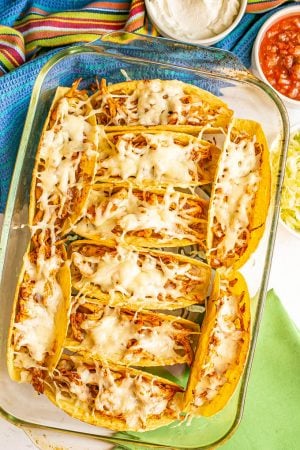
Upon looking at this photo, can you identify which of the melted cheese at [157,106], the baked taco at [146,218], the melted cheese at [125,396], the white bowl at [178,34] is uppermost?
the white bowl at [178,34]

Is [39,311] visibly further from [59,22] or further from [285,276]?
[59,22]

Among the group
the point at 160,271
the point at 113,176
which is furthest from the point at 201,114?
the point at 160,271

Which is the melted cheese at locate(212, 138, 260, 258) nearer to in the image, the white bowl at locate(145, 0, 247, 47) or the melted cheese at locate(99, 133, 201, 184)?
the melted cheese at locate(99, 133, 201, 184)

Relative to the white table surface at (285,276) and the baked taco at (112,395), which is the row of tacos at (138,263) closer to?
the baked taco at (112,395)

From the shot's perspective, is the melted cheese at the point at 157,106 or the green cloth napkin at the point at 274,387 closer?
the melted cheese at the point at 157,106

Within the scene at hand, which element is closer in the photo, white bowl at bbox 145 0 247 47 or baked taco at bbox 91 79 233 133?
baked taco at bbox 91 79 233 133

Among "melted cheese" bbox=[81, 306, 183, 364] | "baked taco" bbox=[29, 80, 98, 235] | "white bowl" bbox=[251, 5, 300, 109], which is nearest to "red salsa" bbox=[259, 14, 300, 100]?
"white bowl" bbox=[251, 5, 300, 109]

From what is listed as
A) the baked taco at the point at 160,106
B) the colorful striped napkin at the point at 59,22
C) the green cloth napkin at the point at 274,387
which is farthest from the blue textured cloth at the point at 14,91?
the green cloth napkin at the point at 274,387

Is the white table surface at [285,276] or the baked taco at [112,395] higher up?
the white table surface at [285,276]
